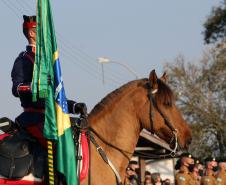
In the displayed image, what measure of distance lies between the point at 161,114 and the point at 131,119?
0.37 metres

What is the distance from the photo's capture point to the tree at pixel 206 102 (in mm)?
41031

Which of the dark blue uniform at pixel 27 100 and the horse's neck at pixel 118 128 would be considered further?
the horse's neck at pixel 118 128

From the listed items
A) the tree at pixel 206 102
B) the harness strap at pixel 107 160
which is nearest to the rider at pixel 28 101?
the harness strap at pixel 107 160

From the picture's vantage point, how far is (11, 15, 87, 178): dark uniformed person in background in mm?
6723

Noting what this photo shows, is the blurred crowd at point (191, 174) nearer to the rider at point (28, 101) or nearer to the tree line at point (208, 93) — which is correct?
the rider at point (28, 101)

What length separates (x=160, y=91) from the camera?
23.4 ft

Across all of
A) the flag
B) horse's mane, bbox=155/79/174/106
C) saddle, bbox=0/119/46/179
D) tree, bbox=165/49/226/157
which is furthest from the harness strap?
tree, bbox=165/49/226/157

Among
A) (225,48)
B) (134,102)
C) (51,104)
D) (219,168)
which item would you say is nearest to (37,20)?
(51,104)

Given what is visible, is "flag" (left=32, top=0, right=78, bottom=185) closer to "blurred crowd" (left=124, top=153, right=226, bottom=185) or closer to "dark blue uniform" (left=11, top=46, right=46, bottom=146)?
"dark blue uniform" (left=11, top=46, right=46, bottom=146)

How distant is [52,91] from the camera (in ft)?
22.4

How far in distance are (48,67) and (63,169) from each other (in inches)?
48.0

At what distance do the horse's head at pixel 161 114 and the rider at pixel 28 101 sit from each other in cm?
79

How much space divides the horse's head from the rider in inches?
31.0

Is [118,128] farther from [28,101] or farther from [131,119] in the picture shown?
[28,101]
